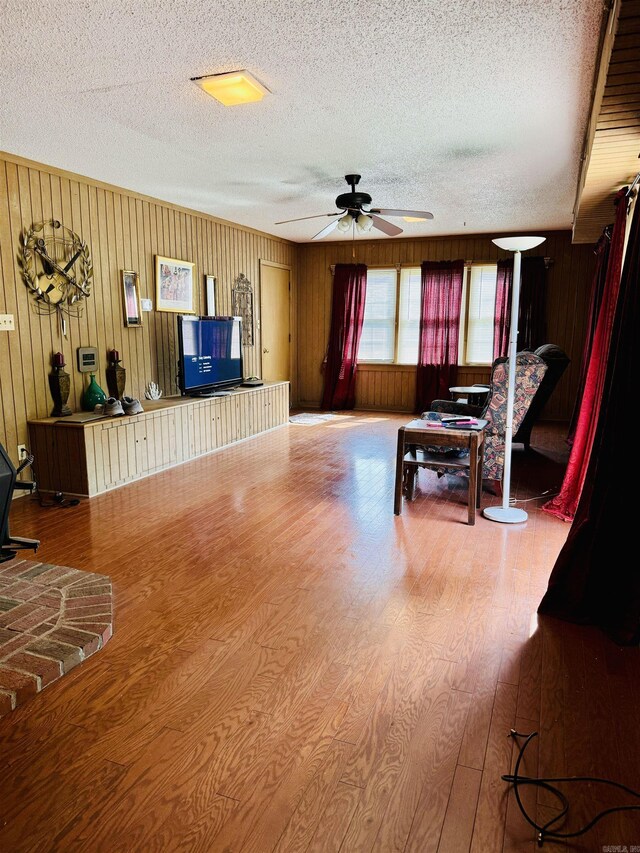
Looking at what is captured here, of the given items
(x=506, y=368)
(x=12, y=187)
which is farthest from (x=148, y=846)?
(x=12, y=187)

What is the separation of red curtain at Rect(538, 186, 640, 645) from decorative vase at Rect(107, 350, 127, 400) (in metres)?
4.16

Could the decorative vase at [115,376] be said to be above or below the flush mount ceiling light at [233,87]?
below

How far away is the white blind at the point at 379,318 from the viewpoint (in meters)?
8.73

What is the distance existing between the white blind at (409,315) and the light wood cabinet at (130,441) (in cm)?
315

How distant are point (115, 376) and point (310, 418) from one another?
3.49 metres

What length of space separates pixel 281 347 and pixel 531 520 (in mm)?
5724

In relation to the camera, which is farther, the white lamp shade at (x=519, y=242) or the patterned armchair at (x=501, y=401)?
the patterned armchair at (x=501, y=401)

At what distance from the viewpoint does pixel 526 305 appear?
7.89 meters

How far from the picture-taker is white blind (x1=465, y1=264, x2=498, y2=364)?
Result: 323 inches

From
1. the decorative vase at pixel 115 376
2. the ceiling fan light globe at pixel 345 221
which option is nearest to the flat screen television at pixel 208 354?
the decorative vase at pixel 115 376

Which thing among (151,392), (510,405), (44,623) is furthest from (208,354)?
(44,623)

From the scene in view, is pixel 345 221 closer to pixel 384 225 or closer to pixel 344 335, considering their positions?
pixel 384 225

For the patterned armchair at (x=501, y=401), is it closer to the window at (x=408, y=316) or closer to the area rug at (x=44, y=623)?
the area rug at (x=44, y=623)

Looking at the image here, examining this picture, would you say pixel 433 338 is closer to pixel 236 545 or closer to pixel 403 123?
pixel 403 123
